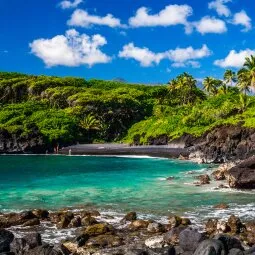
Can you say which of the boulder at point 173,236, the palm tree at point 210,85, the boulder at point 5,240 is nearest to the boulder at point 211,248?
the boulder at point 173,236

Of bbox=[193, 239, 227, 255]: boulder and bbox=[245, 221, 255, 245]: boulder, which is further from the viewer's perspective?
bbox=[245, 221, 255, 245]: boulder

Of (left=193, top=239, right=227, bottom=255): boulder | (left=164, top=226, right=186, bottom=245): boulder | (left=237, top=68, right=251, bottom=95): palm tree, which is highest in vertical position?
(left=237, top=68, right=251, bottom=95): palm tree

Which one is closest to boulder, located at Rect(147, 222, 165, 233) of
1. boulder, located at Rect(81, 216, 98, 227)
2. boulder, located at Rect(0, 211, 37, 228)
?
boulder, located at Rect(81, 216, 98, 227)

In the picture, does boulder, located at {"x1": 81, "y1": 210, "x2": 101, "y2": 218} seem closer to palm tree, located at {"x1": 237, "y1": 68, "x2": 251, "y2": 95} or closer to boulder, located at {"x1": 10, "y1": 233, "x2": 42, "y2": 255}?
boulder, located at {"x1": 10, "y1": 233, "x2": 42, "y2": 255}

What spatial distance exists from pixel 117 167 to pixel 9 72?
118 m

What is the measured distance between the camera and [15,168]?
74375 millimetres

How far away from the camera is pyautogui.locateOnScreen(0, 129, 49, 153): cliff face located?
108 m

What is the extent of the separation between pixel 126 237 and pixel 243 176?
21.2m

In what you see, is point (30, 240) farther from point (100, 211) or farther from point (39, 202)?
point (39, 202)

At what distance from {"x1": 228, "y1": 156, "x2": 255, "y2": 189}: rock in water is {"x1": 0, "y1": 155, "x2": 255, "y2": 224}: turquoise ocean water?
1452mm

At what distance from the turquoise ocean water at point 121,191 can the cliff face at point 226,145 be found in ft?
19.9

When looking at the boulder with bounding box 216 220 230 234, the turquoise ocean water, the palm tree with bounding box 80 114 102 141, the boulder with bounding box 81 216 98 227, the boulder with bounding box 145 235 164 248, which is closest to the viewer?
the boulder with bounding box 145 235 164 248

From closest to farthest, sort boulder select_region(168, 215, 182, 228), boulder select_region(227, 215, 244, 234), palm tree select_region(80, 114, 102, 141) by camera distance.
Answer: boulder select_region(227, 215, 244, 234)
boulder select_region(168, 215, 182, 228)
palm tree select_region(80, 114, 102, 141)

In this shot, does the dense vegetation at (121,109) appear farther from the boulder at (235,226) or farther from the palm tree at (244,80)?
the boulder at (235,226)
